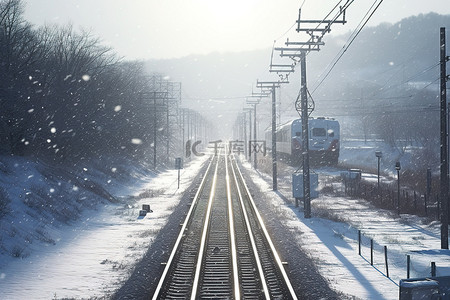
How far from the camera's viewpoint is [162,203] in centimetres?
2355

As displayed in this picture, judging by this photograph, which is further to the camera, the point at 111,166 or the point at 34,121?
the point at 111,166

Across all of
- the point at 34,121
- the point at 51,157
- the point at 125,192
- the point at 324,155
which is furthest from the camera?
the point at 324,155

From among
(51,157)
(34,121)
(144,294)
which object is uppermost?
(34,121)

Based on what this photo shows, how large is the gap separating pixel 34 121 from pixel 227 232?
1257 cm

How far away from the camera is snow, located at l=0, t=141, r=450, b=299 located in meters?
10.0

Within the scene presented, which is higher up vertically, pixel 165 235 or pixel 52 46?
pixel 52 46

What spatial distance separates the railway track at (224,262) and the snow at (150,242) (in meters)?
1.16

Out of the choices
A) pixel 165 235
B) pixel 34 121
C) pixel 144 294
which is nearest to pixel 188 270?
pixel 144 294

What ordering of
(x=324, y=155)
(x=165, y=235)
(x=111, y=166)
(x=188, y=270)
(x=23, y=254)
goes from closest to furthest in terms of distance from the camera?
(x=188, y=270) → (x=23, y=254) → (x=165, y=235) → (x=111, y=166) → (x=324, y=155)

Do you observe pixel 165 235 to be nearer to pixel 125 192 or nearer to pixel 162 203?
pixel 162 203

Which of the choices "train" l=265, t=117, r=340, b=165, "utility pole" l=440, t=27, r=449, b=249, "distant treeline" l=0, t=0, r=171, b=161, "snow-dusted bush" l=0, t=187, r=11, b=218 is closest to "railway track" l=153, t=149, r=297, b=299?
"utility pole" l=440, t=27, r=449, b=249

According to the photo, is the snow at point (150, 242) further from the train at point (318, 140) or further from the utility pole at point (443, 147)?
the train at point (318, 140)

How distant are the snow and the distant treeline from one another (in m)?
3.92

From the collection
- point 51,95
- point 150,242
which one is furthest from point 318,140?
point 150,242
